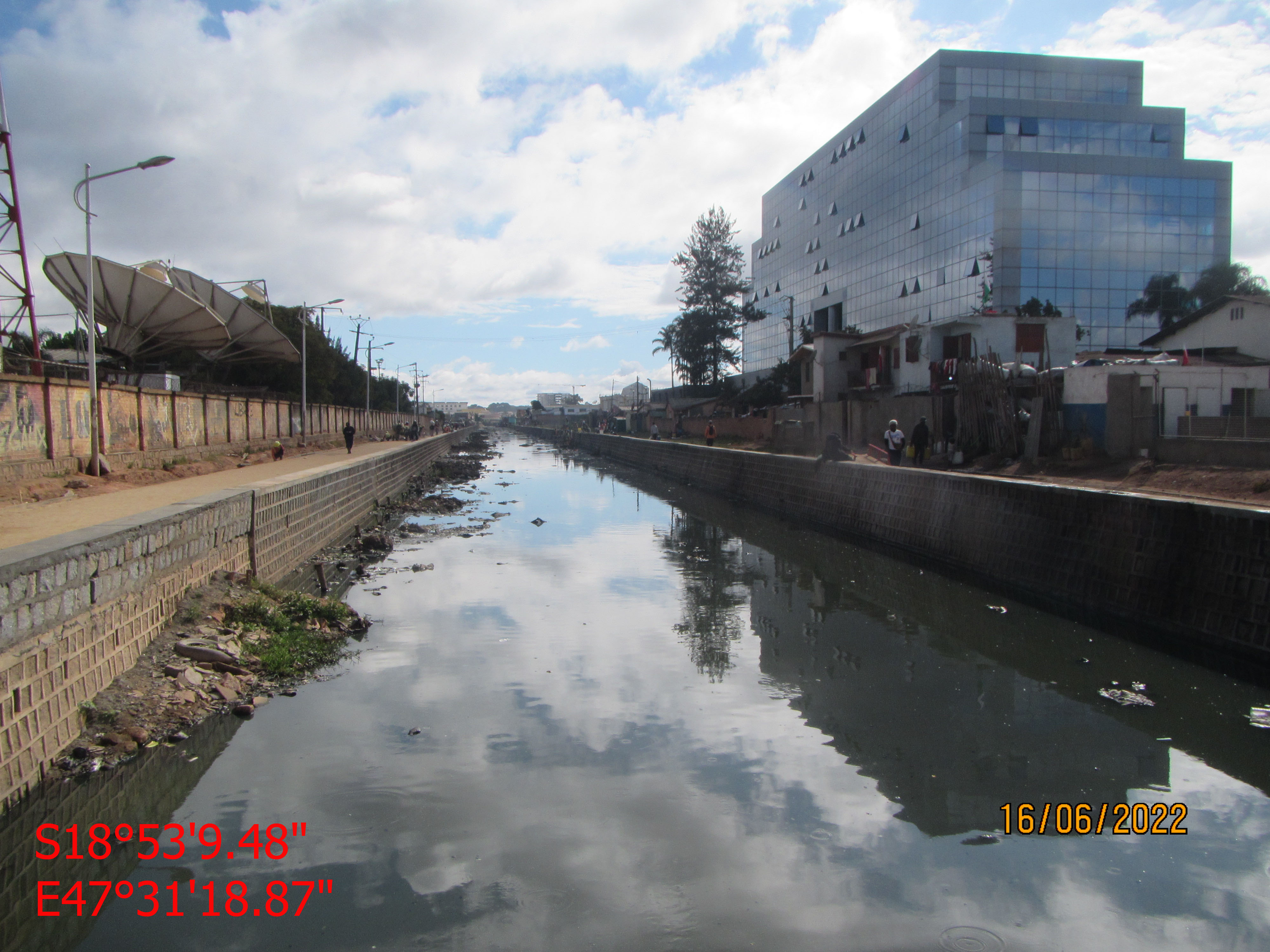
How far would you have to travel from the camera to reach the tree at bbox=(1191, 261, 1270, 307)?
1991 inches

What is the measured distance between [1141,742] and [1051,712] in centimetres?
94

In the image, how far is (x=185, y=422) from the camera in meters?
24.6

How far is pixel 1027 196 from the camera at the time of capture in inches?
1972

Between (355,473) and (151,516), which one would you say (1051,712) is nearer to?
(151,516)

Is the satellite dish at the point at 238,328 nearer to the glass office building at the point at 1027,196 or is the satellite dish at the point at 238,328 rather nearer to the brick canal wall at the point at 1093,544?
the brick canal wall at the point at 1093,544

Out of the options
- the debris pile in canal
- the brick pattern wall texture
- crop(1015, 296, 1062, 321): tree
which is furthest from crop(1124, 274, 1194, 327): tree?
the debris pile in canal

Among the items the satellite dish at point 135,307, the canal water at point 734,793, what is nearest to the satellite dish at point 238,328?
the satellite dish at point 135,307

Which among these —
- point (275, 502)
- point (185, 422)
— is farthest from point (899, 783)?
point (185, 422)

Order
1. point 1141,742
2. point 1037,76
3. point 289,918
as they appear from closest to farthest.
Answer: point 289,918, point 1141,742, point 1037,76

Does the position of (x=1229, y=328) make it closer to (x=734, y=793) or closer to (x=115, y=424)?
(x=734, y=793)

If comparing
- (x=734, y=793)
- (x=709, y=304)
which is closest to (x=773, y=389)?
(x=709, y=304)
